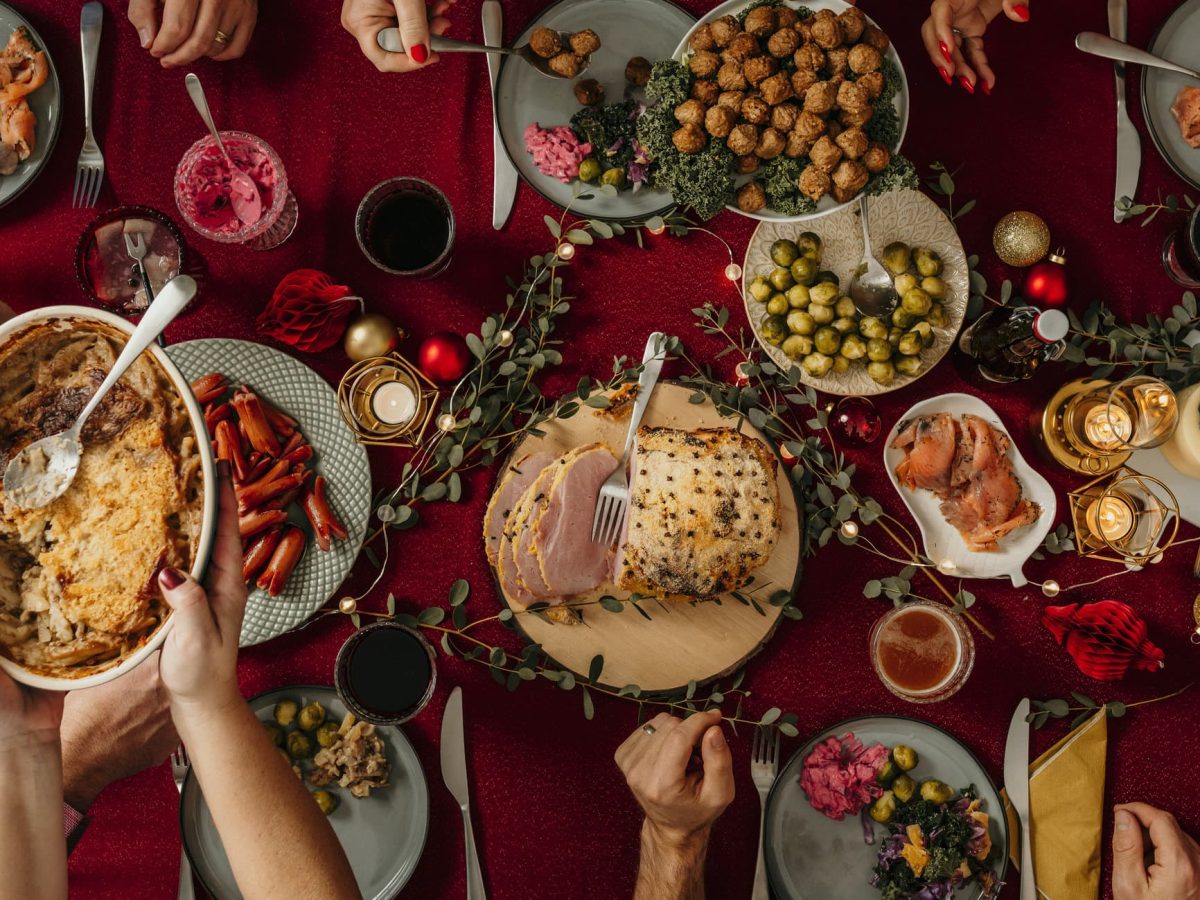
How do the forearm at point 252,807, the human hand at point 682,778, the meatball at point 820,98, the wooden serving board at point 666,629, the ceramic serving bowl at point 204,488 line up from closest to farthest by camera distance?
1. the ceramic serving bowl at point 204,488
2. the forearm at point 252,807
3. the meatball at point 820,98
4. the human hand at point 682,778
5. the wooden serving board at point 666,629

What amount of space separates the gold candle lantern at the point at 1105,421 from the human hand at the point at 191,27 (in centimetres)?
250

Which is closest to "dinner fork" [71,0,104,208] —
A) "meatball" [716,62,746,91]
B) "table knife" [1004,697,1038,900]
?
"meatball" [716,62,746,91]

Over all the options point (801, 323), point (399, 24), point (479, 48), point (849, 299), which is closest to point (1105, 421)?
point (849, 299)

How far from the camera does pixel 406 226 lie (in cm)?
225

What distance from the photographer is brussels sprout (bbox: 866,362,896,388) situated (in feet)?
7.34

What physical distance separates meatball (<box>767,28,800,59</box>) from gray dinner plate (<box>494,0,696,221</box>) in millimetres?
408

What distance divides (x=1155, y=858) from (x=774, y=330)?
183 centimetres

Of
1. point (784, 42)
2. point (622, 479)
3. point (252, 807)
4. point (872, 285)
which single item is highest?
point (784, 42)

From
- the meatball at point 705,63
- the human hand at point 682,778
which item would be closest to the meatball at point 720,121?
the meatball at point 705,63

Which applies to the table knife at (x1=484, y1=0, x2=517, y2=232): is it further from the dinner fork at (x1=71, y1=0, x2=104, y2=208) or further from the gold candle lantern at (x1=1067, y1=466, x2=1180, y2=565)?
the gold candle lantern at (x1=1067, y1=466, x2=1180, y2=565)

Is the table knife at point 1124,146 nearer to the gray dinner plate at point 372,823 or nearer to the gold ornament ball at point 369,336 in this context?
the gold ornament ball at point 369,336

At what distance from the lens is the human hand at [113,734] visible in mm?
2131

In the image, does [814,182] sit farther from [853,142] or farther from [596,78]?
[596,78]

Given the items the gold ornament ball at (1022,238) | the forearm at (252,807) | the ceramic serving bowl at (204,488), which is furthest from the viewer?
the gold ornament ball at (1022,238)
